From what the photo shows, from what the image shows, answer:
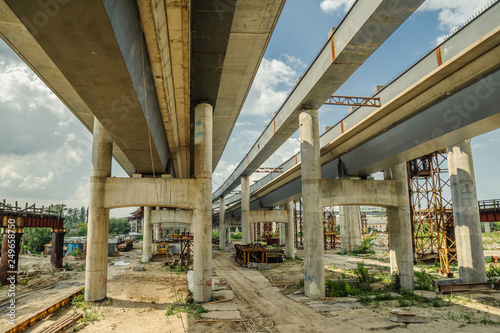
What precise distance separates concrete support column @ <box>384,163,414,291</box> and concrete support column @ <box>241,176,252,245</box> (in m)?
20.6

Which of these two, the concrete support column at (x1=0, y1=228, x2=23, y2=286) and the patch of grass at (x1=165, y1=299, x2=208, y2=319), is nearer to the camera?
the patch of grass at (x1=165, y1=299, x2=208, y2=319)

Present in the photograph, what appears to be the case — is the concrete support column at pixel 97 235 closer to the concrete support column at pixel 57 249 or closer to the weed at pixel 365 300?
the weed at pixel 365 300

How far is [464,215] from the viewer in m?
19.4

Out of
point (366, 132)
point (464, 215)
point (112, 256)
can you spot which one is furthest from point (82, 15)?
point (112, 256)

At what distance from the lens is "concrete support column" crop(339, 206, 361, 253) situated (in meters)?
43.0

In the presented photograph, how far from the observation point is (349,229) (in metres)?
43.7

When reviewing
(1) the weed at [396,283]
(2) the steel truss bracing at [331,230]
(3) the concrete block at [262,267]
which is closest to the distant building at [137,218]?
(2) the steel truss bracing at [331,230]

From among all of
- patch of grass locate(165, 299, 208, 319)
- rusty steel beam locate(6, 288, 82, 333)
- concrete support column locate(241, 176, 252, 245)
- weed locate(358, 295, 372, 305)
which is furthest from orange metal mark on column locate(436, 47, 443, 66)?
concrete support column locate(241, 176, 252, 245)

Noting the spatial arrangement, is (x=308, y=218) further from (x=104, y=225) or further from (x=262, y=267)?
(x=262, y=267)

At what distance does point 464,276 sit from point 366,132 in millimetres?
11469

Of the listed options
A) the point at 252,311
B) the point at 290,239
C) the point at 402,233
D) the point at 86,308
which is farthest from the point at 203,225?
the point at 290,239

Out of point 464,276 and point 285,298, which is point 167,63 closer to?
point 285,298

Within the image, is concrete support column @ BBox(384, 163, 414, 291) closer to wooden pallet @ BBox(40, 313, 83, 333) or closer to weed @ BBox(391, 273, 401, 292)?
weed @ BBox(391, 273, 401, 292)

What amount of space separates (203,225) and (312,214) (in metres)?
5.28
